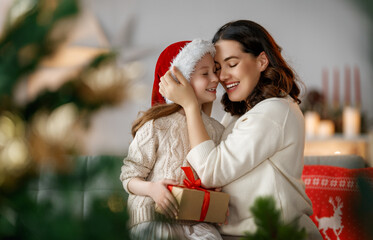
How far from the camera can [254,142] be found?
123 centimetres

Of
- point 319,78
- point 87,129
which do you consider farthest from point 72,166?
point 319,78

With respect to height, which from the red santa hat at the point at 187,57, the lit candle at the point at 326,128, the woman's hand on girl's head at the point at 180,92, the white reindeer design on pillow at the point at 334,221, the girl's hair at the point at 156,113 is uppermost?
the red santa hat at the point at 187,57

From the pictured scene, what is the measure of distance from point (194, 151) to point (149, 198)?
204mm

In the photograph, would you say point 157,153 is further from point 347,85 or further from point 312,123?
point 347,85

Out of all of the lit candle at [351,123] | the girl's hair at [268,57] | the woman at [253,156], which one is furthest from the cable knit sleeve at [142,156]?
the lit candle at [351,123]

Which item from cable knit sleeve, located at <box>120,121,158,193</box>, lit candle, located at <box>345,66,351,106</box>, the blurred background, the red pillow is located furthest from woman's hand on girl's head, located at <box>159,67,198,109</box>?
lit candle, located at <box>345,66,351,106</box>

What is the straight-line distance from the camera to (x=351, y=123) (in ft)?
13.2

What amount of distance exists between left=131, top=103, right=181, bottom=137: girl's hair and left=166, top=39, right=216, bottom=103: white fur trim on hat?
0.39ft

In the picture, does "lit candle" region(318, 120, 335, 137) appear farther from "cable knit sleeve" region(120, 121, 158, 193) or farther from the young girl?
"cable knit sleeve" region(120, 121, 158, 193)

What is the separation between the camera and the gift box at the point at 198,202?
1.05 meters

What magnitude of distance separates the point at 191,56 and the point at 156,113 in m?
0.24

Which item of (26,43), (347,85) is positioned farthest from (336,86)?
(26,43)

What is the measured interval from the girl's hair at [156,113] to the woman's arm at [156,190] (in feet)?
0.67

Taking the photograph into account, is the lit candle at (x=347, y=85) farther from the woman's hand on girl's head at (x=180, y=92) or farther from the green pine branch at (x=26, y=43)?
the green pine branch at (x=26, y=43)
